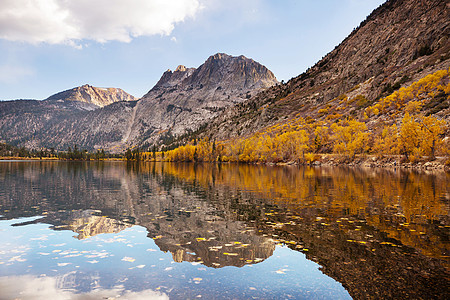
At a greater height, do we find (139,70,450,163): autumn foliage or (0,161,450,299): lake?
(139,70,450,163): autumn foliage

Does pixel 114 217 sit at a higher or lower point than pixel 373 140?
lower

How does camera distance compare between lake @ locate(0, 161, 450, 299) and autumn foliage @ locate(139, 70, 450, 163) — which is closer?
lake @ locate(0, 161, 450, 299)

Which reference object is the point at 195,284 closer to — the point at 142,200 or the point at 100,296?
the point at 100,296

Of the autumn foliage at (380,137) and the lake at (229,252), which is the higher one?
the autumn foliage at (380,137)

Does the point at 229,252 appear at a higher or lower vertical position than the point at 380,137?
lower

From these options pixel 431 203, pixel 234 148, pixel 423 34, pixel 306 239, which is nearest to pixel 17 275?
pixel 306 239

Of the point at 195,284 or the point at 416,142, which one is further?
the point at 416,142

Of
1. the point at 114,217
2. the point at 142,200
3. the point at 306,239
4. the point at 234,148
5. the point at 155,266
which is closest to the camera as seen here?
the point at 155,266

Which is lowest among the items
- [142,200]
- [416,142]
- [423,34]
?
[142,200]

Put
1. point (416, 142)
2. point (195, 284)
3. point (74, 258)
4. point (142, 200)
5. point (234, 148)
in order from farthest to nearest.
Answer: point (234, 148)
point (416, 142)
point (142, 200)
point (74, 258)
point (195, 284)

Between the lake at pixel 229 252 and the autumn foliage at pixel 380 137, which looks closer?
the lake at pixel 229 252

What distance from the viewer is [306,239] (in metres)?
13.8

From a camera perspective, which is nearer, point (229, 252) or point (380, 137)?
point (229, 252)

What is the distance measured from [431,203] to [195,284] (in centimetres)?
2439
